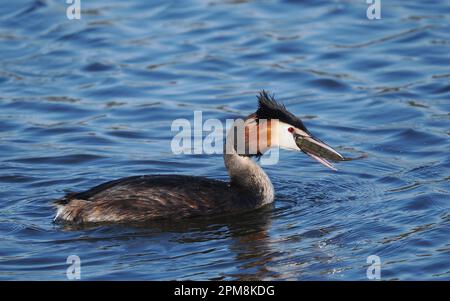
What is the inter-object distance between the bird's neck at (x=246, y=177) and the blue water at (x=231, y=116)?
0.17m

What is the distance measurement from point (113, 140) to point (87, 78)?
2612mm

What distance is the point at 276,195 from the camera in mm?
10242

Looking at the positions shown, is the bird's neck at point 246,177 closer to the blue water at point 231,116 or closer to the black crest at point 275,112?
the blue water at point 231,116

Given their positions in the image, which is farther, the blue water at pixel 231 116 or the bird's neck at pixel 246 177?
the bird's neck at pixel 246 177

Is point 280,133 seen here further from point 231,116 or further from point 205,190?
point 231,116

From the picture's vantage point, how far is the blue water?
28.1 feet

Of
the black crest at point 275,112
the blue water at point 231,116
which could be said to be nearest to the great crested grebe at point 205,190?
the black crest at point 275,112

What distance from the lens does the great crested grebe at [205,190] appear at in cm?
924

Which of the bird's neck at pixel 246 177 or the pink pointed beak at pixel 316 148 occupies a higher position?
the pink pointed beak at pixel 316 148

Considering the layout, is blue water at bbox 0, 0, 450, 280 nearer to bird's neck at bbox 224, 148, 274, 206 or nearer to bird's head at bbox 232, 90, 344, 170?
bird's neck at bbox 224, 148, 274, 206

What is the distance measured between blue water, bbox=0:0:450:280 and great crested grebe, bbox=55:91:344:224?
15 cm

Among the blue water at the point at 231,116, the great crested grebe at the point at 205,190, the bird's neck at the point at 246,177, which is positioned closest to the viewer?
the blue water at the point at 231,116
